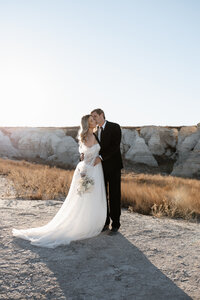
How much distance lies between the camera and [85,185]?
4559 mm

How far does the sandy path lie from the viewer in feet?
9.29

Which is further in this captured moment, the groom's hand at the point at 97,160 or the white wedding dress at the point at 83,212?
Result: the groom's hand at the point at 97,160

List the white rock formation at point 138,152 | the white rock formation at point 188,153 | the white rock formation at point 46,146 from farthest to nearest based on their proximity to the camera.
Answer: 1. the white rock formation at point 46,146
2. the white rock formation at point 138,152
3. the white rock formation at point 188,153

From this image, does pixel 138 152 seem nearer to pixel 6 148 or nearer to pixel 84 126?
pixel 6 148

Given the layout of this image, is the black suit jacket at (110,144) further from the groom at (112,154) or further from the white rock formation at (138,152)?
the white rock formation at (138,152)

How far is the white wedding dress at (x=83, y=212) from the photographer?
14.7 feet

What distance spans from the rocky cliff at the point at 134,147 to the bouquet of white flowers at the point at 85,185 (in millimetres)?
24888

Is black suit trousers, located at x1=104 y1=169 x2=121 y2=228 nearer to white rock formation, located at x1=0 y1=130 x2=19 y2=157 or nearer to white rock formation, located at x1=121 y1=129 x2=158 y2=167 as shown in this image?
white rock formation, located at x1=121 y1=129 x2=158 y2=167

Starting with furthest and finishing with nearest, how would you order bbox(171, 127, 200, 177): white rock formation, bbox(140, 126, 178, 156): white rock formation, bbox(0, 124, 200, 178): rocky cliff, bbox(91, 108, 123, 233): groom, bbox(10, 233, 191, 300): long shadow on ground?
1. bbox(140, 126, 178, 156): white rock formation
2. bbox(0, 124, 200, 178): rocky cliff
3. bbox(171, 127, 200, 177): white rock formation
4. bbox(91, 108, 123, 233): groom
5. bbox(10, 233, 191, 300): long shadow on ground

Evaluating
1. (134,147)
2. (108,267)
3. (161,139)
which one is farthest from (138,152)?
(108,267)

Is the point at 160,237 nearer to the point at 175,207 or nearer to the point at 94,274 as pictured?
the point at 94,274

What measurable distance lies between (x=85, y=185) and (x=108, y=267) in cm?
149

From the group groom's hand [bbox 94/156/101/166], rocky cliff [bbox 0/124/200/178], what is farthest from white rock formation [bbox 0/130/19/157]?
groom's hand [bbox 94/156/101/166]

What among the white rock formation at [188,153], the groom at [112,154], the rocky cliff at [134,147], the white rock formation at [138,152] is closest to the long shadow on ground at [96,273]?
the groom at [112,154]
